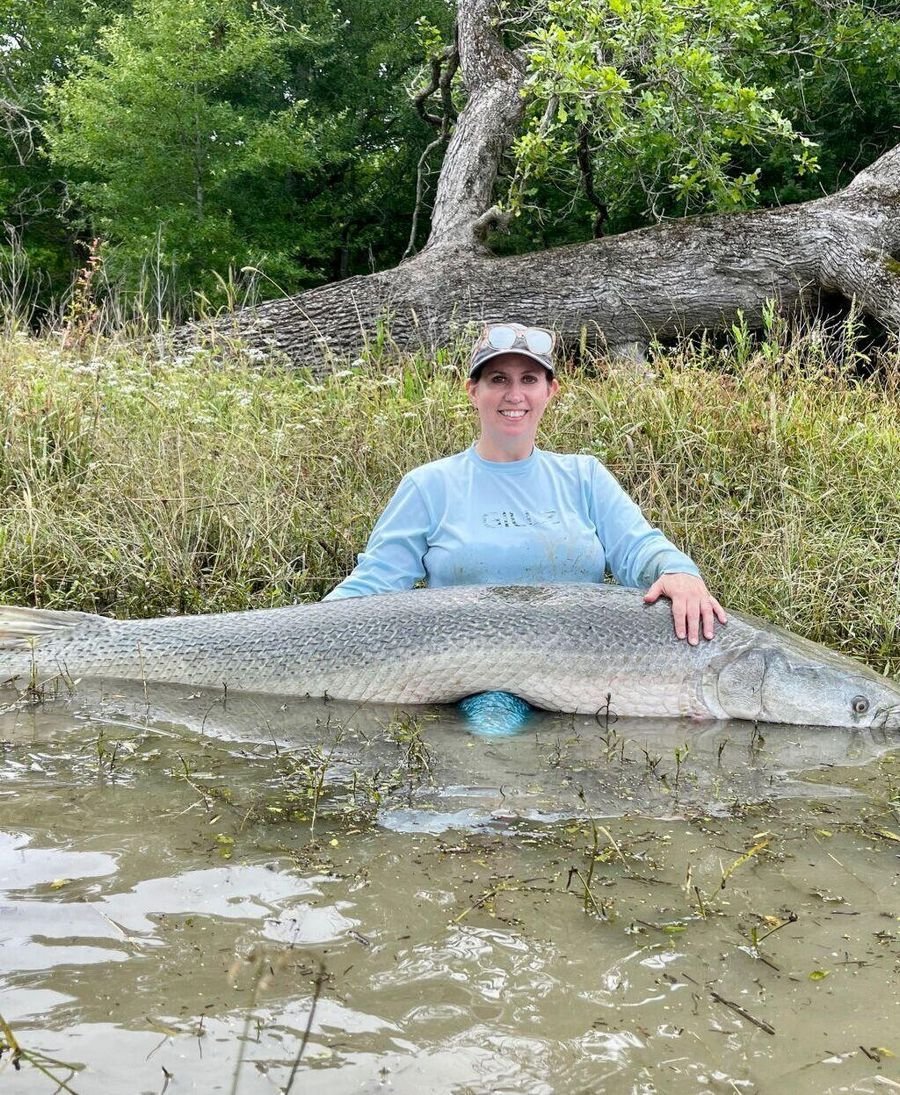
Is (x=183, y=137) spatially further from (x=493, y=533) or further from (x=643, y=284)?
(x=493, y=533)

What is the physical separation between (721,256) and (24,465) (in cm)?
632

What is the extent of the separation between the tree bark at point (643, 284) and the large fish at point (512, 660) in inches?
212

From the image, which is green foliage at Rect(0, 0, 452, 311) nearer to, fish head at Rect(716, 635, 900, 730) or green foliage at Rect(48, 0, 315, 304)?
green foliage at Rect(48, 0, 315, 304)

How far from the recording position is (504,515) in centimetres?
467

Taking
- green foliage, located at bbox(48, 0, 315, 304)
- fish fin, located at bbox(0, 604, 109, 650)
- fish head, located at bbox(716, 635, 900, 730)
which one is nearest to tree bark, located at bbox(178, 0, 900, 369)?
fish fin, located at bbox(0, 604, 109, 650)

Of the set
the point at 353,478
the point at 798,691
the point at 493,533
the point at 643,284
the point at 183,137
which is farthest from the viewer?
the point at 183,137

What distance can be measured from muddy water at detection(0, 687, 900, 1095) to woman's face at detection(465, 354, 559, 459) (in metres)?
1.40

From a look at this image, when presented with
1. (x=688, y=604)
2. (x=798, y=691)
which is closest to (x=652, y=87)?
(x=688, y=604)

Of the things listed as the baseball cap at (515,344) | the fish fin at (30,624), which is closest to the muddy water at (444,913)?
the fish fin at (30,624)

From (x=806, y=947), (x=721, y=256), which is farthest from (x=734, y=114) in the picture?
(x=806, y=947)

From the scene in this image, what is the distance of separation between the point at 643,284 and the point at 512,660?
6409mm

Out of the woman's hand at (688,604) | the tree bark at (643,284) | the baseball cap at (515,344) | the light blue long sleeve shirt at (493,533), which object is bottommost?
the woman's hand at (688,604)

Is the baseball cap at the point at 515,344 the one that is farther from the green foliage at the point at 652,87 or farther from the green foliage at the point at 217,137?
the green foliage at the point at 217,137

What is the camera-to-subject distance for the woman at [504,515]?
4605 mm
